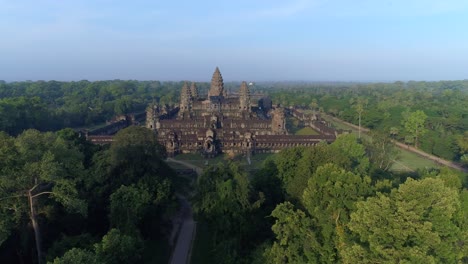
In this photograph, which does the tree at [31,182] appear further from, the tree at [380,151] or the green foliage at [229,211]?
the tree at [380,151]

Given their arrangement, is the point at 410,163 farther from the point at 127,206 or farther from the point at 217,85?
the point at 217,85

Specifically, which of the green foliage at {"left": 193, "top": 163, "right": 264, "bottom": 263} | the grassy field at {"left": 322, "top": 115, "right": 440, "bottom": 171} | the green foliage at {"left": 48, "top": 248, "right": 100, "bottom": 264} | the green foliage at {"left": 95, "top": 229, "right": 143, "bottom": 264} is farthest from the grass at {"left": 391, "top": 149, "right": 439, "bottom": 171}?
the green foliage at {"left": 48, "top": 248, "right": 100, "bottom": 264}

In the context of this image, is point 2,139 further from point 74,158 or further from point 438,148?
point 438,148

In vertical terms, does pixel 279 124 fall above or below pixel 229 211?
above

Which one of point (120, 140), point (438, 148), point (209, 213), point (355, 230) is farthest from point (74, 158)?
point (438, 148)

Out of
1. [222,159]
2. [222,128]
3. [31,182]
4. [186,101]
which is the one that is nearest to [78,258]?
[31,182]
